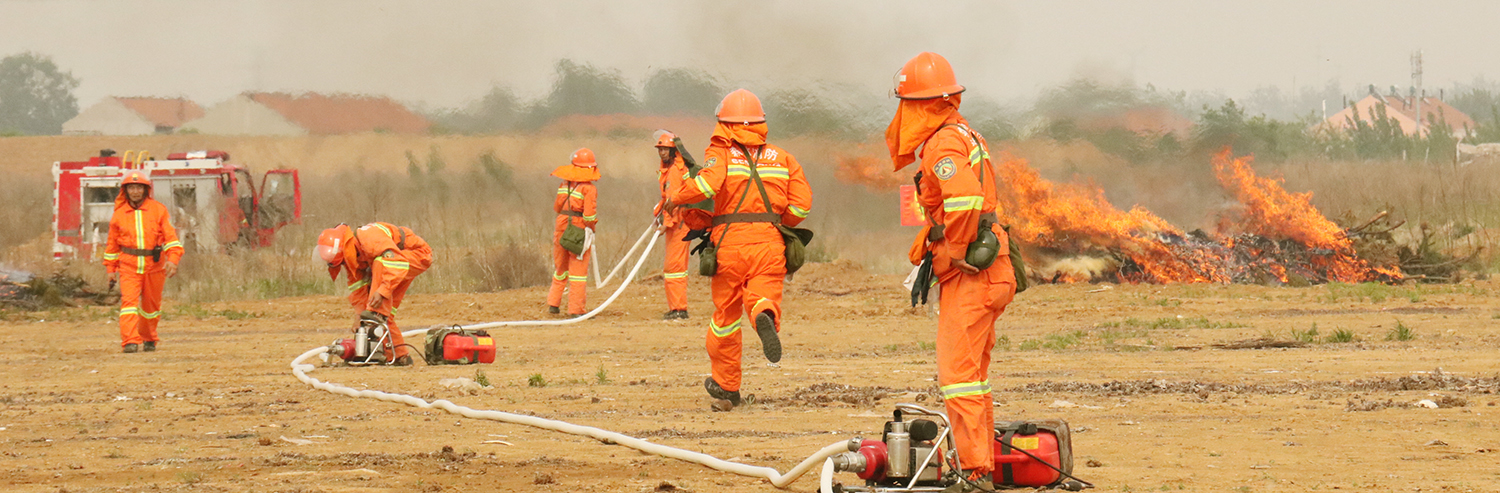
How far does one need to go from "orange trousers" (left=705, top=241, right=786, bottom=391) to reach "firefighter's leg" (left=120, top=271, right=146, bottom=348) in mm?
7526

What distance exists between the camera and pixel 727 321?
342 inches

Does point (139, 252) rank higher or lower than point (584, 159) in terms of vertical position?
lower

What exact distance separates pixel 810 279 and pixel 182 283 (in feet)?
32.8

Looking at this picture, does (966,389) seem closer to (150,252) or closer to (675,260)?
(150,252)

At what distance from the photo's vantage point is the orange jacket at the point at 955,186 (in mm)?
5727

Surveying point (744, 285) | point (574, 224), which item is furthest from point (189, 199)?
point (744, 285)

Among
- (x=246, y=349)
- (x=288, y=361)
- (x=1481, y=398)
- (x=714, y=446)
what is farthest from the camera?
(x=246, y=349)

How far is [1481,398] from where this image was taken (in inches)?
356

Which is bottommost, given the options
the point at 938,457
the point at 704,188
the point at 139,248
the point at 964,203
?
the point at 938,457

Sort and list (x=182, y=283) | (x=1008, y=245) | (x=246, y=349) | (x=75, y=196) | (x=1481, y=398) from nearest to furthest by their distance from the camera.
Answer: (x=1008, y=245) → (x=1481, y=398) → (x=246, y=349) → (x=182, y=283) → (x=75, y=196)

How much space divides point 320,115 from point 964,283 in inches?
810

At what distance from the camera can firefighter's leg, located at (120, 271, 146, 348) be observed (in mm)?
13797

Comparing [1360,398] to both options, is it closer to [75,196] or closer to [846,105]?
[846,105]

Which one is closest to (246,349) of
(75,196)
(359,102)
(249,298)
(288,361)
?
(288,361)
